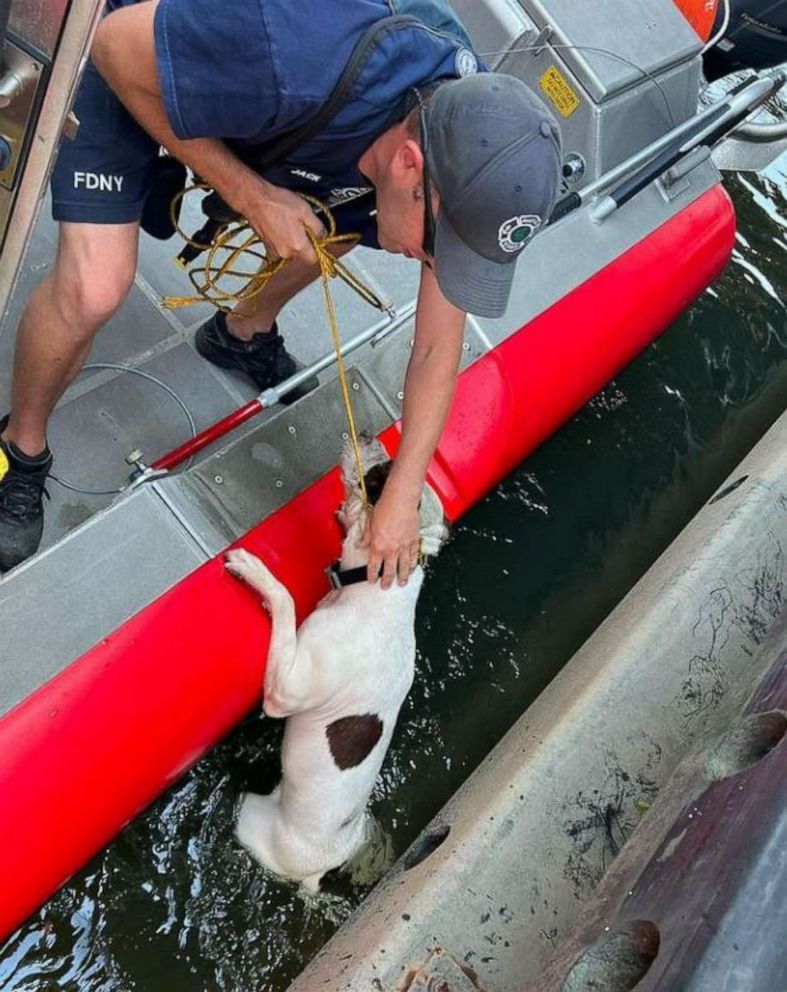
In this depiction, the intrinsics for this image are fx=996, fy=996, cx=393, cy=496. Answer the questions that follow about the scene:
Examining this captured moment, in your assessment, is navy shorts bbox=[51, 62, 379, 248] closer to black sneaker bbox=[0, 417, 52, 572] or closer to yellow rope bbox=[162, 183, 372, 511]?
yellow rope bbox=[162, 183, 372, 511]

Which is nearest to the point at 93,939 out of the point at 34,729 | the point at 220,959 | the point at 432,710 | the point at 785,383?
the point at 220,959

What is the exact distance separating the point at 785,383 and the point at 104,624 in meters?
4.52

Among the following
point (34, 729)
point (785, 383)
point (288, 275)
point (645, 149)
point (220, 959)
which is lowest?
point (785, 383)

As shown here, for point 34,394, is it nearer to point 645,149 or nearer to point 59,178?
point 59,178

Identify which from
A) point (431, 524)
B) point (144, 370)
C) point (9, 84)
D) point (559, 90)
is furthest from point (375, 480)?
point (559, 90)

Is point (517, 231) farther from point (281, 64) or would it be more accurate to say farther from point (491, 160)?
point (281, 64)

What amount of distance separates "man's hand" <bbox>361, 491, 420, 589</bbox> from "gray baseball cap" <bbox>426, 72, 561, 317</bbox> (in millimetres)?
846

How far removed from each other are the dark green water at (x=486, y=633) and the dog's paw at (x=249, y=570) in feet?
2.62

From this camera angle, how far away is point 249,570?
2.98 metres

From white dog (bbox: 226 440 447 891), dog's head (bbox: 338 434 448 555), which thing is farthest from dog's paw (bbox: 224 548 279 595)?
dog's head (bbox: 338 434 448 555)

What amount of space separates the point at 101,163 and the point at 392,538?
127cm

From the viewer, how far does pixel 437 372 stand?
287 centimetres

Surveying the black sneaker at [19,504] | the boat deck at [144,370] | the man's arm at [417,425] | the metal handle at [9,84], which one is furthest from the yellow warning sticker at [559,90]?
the metal handle at [9,84]

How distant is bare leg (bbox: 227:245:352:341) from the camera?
330 cm
